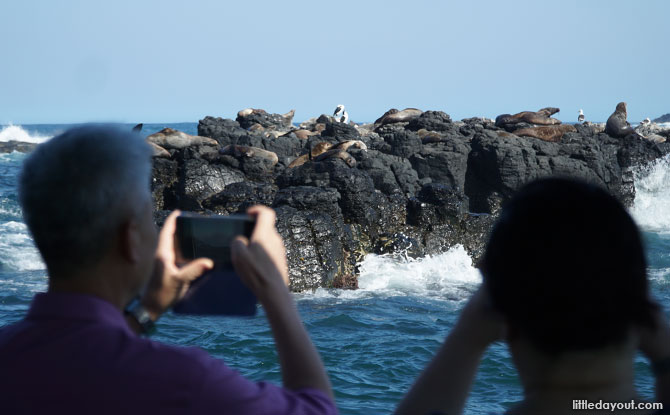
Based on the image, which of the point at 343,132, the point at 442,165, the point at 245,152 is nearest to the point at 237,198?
the point at 245,152

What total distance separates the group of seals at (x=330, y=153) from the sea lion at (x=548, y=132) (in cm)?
598

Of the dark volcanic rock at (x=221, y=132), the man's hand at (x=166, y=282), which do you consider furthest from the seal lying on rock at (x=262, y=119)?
the man's hand at (x=166, y=282)

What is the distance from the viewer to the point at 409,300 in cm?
1034

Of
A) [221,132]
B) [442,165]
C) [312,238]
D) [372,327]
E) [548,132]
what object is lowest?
[372,327]

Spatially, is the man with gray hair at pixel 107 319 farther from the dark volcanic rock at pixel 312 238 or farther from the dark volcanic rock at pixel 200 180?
the dark volcanic rock at pixel 200 180

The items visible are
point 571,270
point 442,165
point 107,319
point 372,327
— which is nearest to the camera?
point 571,270

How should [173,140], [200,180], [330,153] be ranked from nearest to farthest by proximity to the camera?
[200,180] → [330,153] → [173,140]

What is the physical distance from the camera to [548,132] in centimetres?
2095

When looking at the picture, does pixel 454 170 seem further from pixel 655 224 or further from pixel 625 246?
Result: pixel 625 246

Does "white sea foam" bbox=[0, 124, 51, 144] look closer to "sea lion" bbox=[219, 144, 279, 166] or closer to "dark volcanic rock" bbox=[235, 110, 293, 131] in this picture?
"dark volcanic rock" bbox=[235, 110, 293, 131]

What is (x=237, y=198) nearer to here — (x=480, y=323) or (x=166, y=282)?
(x=166, y=282)

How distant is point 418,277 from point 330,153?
5417 mm

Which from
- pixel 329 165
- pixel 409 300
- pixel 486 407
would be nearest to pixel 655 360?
pixel 486 407

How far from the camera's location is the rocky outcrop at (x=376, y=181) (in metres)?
11.1
